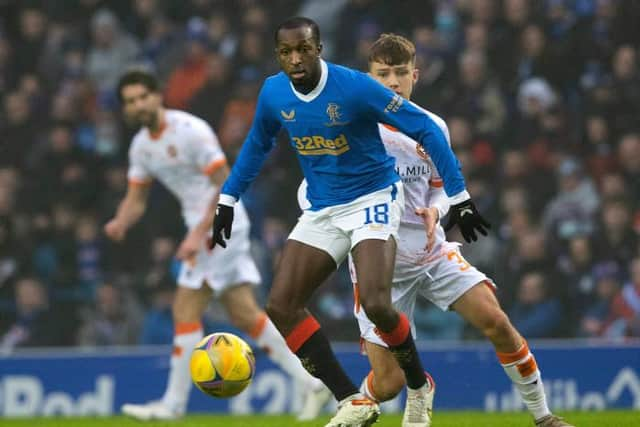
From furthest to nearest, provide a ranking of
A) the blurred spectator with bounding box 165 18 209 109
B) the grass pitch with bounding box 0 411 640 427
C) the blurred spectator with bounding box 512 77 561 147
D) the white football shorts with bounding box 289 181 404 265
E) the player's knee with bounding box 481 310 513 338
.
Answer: the blurred spectator with bounding box 165 18 209 109, the blurred spectator with bounding box 512 77 561 147, the grass pitch with bounding box 0 411 640 427, the player's knee with bounding box 481 310 513 338, the white football shorts with bounding box 289 181 404 265

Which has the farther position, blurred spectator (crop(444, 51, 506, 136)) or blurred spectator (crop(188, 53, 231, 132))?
blurred spectator (crop(188, 53, 231, 132))

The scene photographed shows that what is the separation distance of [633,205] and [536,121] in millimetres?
1331

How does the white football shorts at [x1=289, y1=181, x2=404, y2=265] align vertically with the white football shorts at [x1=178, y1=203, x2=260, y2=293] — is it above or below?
above

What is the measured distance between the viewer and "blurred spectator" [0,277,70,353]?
12.2 metres

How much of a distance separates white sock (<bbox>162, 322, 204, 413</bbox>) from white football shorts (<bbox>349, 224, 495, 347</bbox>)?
244 centimetres

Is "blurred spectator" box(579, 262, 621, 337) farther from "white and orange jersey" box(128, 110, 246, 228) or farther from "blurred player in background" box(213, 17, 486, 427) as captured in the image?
"blurred player in background" box(213, 17, 486, 427)

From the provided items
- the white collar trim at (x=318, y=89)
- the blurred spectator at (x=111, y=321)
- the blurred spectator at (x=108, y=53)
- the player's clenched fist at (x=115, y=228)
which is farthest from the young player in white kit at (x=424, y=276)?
the blurred spectator at (x=108, y=53)

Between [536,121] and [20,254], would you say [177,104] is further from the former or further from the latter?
[536,121]

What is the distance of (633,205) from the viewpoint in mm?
11227

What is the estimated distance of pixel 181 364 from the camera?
8.77 meters

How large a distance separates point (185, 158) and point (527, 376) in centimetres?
358

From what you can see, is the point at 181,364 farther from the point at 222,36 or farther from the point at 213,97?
the point at 222,36

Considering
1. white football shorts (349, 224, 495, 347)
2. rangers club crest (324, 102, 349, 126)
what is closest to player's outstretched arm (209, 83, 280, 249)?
rangers club crest (324, 102, 349, 126)

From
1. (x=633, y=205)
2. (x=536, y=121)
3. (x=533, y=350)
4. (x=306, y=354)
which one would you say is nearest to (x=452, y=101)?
(x=536, y=121)
